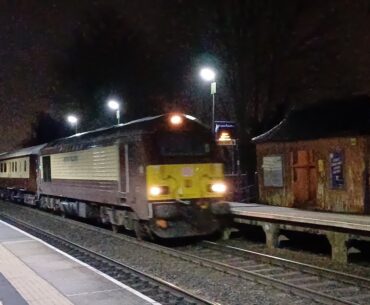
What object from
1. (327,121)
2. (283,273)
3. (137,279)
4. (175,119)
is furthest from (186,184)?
(327,121)

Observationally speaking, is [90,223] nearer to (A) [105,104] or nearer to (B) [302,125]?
(B) [302,125]

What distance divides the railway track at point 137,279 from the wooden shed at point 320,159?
273 inches

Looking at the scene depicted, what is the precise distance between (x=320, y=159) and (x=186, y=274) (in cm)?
752

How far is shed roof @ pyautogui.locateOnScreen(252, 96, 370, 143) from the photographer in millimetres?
16844

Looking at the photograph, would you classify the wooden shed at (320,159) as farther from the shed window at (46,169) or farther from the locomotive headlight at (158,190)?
the shed window at (46,169)

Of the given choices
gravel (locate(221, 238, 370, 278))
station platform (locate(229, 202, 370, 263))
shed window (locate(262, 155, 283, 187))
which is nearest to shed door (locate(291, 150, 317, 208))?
shed window (locate(262, 155, 283, 187))

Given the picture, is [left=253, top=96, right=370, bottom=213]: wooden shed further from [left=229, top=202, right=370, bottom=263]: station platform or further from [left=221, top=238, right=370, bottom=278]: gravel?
[left=221, top=238, right=370, bottom=278]: gravel

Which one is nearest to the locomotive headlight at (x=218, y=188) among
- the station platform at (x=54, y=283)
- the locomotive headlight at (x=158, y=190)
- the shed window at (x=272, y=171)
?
the locomotive headlight at (x=158, y=190)

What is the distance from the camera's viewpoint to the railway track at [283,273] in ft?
29.7

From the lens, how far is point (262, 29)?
2770 centimetres

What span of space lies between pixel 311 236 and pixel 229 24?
15.0 m

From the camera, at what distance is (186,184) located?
14.5 meters

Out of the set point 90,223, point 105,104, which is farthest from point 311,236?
point 105,104

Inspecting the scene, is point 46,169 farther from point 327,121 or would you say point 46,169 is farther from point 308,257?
point 308,257
